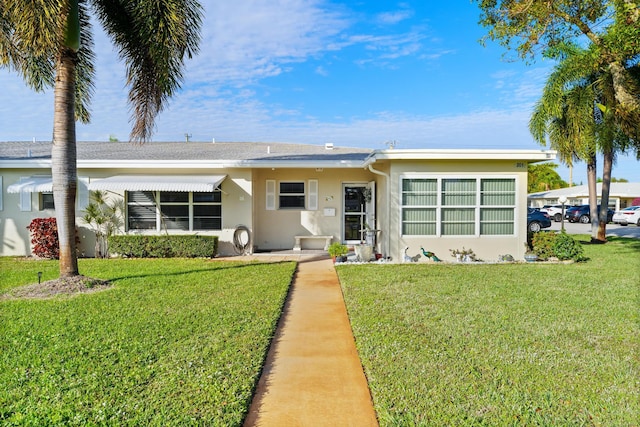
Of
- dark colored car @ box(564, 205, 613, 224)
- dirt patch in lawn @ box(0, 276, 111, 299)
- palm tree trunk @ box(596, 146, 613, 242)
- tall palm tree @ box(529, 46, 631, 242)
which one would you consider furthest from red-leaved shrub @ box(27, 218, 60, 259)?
dark colored car @ box(564, 205, 613, 224)

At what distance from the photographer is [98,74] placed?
11.8m

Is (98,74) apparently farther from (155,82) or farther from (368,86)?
(368,86)

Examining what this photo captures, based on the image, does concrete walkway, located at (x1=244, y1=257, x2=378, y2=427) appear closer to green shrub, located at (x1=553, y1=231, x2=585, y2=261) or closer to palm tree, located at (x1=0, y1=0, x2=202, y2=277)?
palm tree, located at (x1=0, y1=0, x2=202, y2=277)

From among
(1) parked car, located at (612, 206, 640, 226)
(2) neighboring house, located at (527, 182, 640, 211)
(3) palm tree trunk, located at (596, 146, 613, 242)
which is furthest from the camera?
(2) neighboring house, located at (527, 182, 640, 211)

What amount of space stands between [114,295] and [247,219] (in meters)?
6.48

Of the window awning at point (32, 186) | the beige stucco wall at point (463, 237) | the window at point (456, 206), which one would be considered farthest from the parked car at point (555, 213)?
the window awning at point (32, 186)

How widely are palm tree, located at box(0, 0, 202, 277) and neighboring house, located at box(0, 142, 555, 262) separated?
322 centimetres

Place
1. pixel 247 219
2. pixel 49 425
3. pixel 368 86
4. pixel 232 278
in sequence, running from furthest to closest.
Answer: pixel 368 86
pixel 247 219
pixel 232 278
pixel 49 425

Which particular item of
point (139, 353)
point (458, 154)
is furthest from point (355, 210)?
point (139, 353)

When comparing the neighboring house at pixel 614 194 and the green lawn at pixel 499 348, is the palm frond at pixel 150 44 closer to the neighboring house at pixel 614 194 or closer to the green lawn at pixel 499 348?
the green lawn at pixel 499 348

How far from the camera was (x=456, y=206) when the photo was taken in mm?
12711

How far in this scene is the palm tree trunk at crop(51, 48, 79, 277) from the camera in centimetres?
892

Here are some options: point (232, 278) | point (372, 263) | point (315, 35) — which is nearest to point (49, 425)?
point (232, 278)

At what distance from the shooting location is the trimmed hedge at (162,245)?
1358cm
